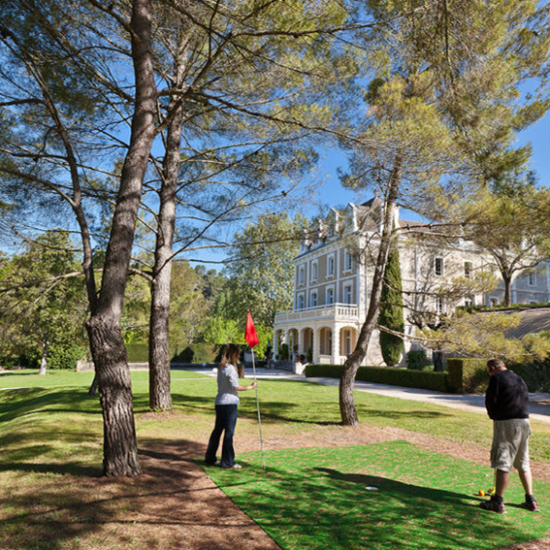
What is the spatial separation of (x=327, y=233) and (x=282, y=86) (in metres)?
2.84

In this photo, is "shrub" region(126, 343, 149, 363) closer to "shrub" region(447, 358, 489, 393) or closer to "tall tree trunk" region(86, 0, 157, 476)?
"shrub" region(447, 358, 489, 393)

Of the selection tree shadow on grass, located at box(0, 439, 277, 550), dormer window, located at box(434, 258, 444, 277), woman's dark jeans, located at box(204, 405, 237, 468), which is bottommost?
tree shadow on grass, located at box(0, 439, 277, 550)

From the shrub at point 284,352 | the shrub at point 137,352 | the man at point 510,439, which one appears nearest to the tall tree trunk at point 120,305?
the man at point 510,439

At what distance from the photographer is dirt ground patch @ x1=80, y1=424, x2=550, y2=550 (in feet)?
12.0

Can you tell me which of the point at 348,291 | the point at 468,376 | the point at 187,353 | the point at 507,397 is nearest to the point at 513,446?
the point at 507,397

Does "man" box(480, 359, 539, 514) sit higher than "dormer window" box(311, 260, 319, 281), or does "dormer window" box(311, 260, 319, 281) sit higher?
"dormer window" box(311, 260, 319, 281)

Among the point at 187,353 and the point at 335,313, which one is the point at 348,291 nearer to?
the point at 335,313

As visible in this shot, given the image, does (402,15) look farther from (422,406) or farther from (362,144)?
(422,406)

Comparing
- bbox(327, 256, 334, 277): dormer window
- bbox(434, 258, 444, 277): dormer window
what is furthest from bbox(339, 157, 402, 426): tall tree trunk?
bbox(327, 256, 334, 277): dormer window

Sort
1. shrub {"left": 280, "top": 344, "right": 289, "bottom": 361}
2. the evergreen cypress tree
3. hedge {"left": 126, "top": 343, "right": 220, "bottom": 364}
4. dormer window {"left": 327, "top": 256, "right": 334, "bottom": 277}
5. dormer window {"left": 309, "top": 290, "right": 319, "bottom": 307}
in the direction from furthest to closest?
dormer window {"left": 309, "top": 290, "right": 319, "bottom": 307}, shrub {"left": 280, "top": 344, "right": 289, "bottom": 361}, dormer window {"left": 327, "top": 256, "right": 334, "bottom": 277}, hedge {"left": 126, "top": 343, "right": 220, "bottom": 364}, the evergreen cypress tree

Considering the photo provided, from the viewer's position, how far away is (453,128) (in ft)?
24.5

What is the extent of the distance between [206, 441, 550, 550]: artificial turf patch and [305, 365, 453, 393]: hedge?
11776mm

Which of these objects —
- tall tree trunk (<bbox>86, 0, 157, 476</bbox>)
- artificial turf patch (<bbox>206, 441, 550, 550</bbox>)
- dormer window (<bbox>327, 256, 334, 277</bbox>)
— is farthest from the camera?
dormer window (<bbox>327, 256, 334, 277</bbox>)

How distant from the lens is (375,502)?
15.1ft
